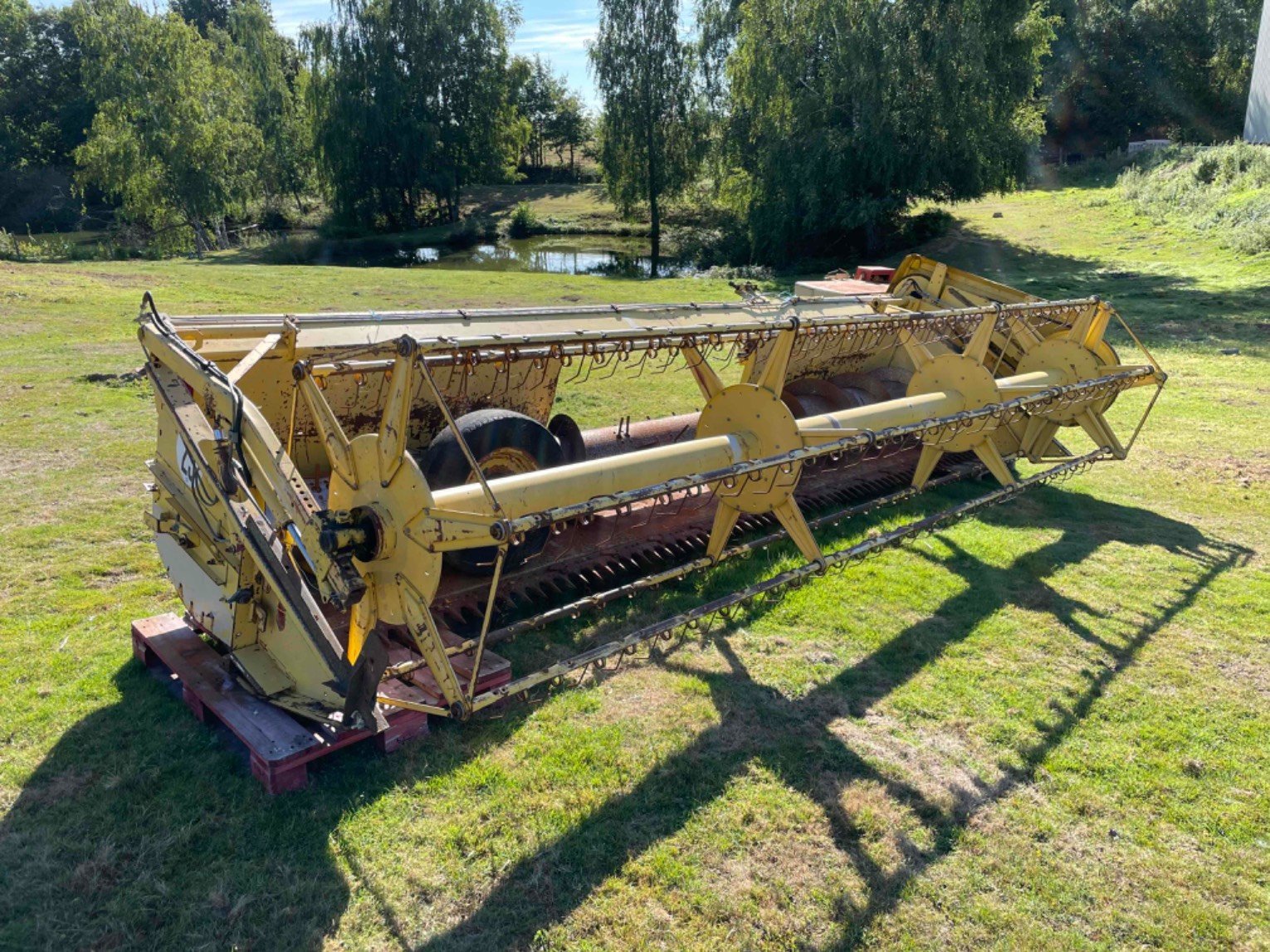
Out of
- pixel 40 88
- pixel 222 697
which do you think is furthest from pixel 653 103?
pixel 40 88

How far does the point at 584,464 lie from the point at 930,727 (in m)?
2.01

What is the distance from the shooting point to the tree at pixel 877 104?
68.4 feet

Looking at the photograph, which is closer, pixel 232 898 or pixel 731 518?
pixel 232 898

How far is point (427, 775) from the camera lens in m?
3.38

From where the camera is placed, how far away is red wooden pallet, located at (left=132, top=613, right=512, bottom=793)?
127 inches

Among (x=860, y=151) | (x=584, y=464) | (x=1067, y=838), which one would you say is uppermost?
(x=860, y=151)

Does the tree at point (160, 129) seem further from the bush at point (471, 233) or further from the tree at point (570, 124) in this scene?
the tree at point (570, 124)

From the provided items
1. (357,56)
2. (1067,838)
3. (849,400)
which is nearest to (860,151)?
(849,400)

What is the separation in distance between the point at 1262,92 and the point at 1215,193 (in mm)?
13827

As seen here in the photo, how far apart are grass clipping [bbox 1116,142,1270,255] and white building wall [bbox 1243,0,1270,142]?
168 inches

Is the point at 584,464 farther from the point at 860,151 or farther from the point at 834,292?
the point at 860,151

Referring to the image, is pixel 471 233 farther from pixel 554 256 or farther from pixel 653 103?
pixel 653 103

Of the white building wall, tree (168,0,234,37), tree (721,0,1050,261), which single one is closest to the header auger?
tree (721,0,1050,261)

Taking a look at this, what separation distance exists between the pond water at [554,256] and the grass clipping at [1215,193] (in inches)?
558
